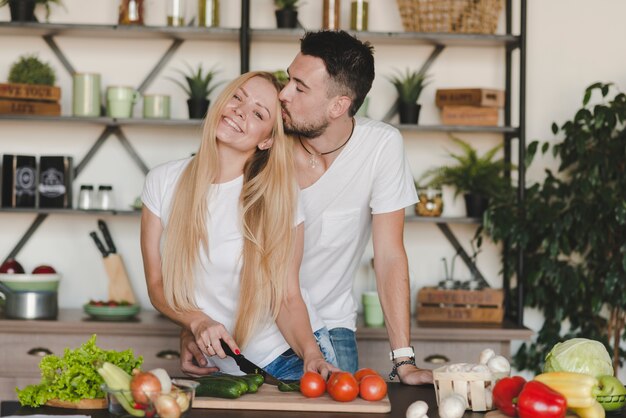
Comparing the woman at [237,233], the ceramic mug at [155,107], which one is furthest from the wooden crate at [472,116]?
the woman at [237,233]

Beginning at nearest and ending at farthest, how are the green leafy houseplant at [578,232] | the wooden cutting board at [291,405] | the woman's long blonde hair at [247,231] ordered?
the wooden cutting board at [291,405] < the woman's long blonde hair at [247,231] < the green leafy houseplant at [578,232]

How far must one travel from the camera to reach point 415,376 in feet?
7.49

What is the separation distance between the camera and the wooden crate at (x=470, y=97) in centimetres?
410

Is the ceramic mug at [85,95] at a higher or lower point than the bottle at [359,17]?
lower

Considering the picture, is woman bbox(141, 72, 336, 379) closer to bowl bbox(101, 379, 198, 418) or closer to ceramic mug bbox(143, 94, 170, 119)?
bowl bbox(101, 379, 198, 418)

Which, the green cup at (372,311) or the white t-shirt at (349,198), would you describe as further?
the green cup at (372,311)

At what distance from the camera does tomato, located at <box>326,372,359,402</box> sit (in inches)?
76.6

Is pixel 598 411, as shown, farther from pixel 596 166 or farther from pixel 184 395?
pixel 596 166

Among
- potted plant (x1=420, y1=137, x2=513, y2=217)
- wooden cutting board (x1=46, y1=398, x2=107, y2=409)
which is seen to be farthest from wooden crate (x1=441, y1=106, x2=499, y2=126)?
wooden cutting board (x1=46, y1=398, x2=107, y2=409)

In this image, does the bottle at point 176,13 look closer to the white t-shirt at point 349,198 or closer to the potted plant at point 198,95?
the potted plant at point 198,95

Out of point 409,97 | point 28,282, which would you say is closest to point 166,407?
point 28,282

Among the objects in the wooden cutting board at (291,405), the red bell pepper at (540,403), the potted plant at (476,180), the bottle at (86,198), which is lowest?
the wooden cutting board at (291,405)

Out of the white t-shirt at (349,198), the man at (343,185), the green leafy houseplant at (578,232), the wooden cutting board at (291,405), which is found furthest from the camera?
the green leafy houseplant at (578,232)

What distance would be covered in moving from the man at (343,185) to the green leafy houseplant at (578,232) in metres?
1.28
